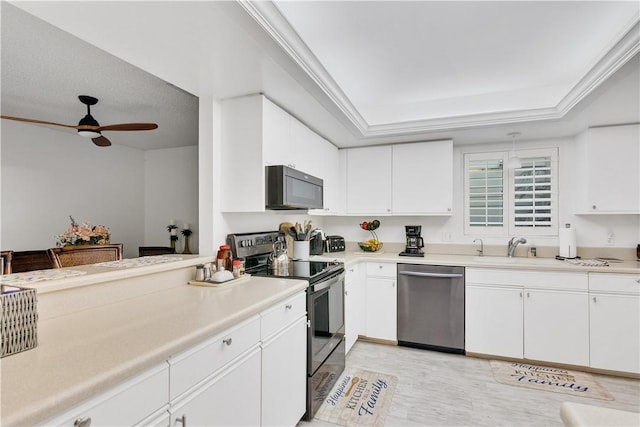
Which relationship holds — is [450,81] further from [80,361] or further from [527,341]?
[80,361]

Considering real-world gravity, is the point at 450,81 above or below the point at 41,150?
above

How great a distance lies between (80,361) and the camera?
896mm

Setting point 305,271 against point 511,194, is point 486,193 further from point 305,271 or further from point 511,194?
point 305,271

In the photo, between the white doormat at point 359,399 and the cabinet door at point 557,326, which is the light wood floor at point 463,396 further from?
the cabinet door at point 557,326

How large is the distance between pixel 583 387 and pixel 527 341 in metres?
0.47

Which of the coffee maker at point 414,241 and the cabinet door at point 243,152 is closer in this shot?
the cabinet door at point 243,152

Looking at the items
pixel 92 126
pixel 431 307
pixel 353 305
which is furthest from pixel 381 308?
pixel 92 126

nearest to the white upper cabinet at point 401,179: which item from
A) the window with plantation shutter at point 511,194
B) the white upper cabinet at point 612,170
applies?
the window with plantation shutter at point 511,194

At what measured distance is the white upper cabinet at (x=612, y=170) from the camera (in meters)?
2.87

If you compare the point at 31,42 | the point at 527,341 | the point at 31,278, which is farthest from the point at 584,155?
the point at 31,42

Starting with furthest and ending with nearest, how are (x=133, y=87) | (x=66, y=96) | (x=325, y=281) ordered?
(x=66, y=96) < (x=133, y=87) < (x=325, y=281)

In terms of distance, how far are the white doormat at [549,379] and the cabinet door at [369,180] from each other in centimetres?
184

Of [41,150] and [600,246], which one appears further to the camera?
[41,150]

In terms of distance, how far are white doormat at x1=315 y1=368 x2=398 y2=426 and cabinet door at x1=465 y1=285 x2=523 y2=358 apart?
98 centimetres
